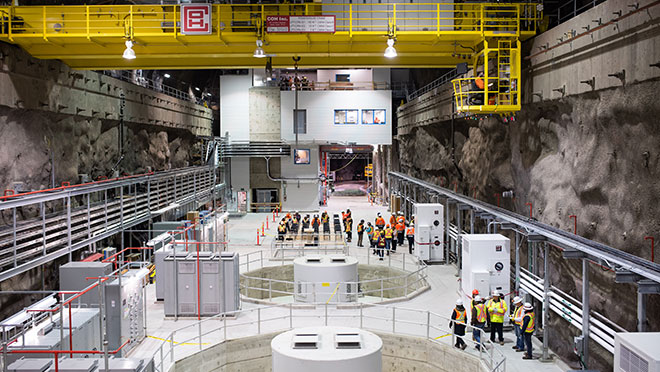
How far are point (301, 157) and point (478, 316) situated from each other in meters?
28.1

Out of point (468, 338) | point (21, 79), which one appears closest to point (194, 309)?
point (468, 338)

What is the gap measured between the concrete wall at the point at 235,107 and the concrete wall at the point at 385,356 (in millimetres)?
26375

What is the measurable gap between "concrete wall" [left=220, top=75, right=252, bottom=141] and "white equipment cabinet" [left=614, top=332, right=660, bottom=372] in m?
33.7

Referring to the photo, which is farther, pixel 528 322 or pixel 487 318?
pixel 487 318

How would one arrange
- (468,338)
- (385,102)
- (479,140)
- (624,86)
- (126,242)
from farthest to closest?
(385,102) < (126,242) < (479,140) < (468,338) < (624,86)

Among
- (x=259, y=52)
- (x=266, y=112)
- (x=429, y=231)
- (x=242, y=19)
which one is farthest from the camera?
(x=266, y=112)

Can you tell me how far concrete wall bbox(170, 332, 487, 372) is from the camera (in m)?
13.6

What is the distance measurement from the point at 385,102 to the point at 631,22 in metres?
27.1

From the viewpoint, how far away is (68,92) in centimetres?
1981

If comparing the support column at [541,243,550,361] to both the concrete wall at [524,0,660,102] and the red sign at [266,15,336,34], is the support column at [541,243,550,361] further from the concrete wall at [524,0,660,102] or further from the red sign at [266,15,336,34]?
the red sign at [266,15,336,34]

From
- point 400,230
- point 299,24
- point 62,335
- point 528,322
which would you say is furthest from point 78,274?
point 400,230

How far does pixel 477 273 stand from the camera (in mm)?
14797

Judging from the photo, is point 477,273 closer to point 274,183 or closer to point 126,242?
point 126,242

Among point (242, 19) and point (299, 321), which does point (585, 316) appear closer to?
point (299, 321)
